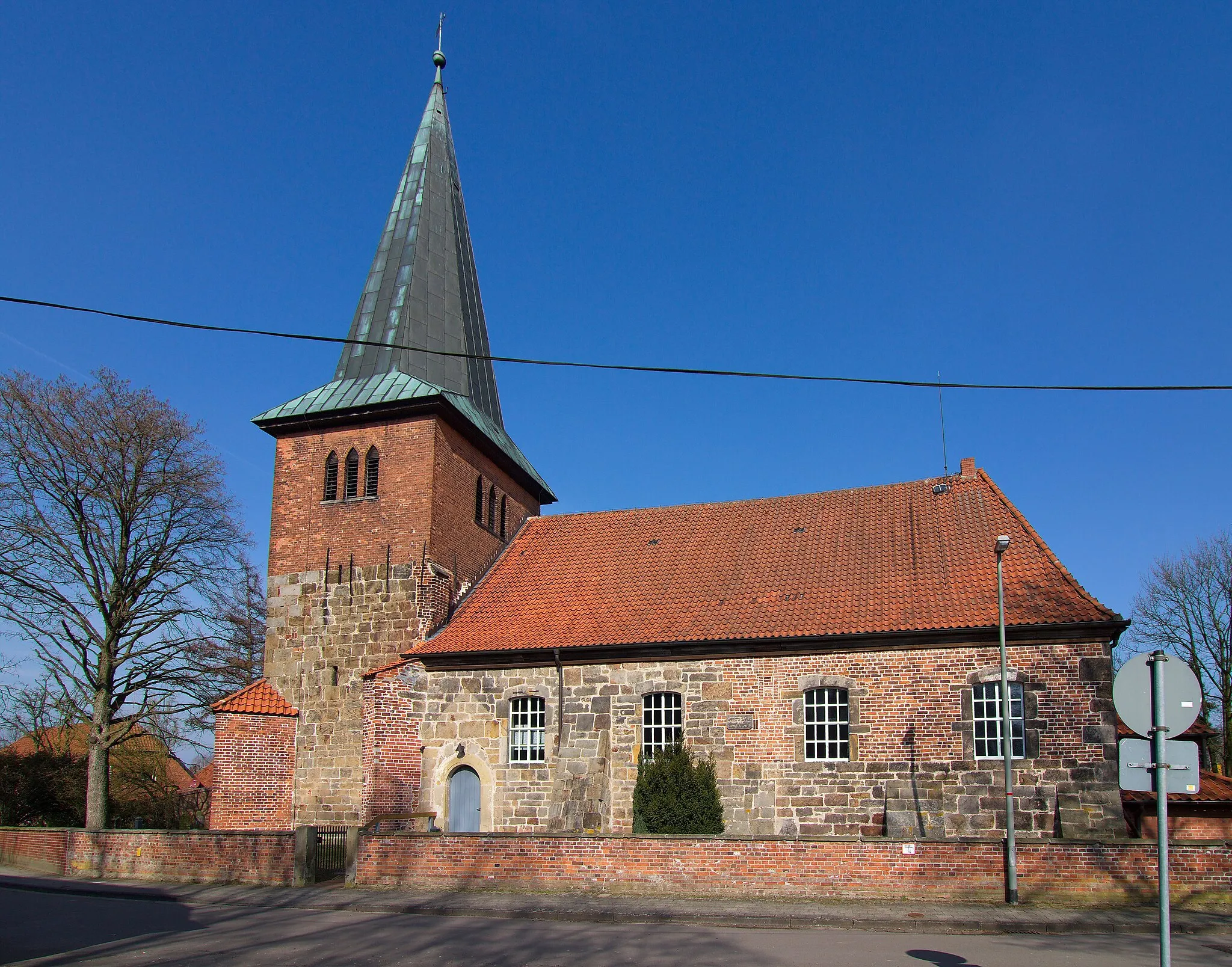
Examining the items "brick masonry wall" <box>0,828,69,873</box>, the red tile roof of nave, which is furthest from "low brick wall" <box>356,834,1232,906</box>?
"brick masonry wall" <box>0,828,69,873</box>

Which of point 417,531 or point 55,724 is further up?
point 417,531

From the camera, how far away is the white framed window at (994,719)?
707 inches

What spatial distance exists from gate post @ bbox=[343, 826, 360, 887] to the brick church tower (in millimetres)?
3232

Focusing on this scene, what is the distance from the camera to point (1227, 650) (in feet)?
111

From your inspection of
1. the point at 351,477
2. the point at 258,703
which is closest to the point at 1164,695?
the point at 258,703

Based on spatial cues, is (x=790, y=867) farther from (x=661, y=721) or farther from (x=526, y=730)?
(x=526, y=730)

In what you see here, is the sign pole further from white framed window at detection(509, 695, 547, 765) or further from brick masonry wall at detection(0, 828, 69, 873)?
brick masonry wall at detection(0, 828, 69, 873)

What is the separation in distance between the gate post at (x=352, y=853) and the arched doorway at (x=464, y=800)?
2.90 m

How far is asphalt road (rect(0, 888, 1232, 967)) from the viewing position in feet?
36.0

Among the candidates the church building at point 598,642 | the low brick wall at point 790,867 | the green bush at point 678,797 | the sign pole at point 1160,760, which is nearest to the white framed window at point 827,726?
the church building at point 598,642

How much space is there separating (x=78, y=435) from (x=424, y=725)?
12625 millimetres

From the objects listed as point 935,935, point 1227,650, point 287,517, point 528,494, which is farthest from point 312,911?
point 1227,650

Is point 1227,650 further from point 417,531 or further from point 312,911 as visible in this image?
point 312,911

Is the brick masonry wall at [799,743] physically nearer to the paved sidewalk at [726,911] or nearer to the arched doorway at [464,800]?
the arched doorway at [464,800]
